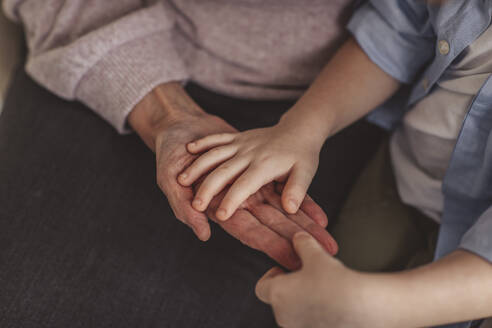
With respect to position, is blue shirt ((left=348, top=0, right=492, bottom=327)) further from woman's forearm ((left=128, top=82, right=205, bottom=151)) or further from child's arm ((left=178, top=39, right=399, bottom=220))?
woman's forearm ((left=128, top=82, right=205, bottom=151))

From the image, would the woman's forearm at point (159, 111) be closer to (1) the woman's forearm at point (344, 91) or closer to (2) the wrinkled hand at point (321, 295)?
(1) the woman's forearm at point (344, 91)

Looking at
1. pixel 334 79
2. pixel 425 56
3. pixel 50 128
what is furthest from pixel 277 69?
pixel 50 128

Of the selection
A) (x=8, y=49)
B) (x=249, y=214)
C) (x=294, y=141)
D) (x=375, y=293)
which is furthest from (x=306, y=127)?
(x=8, y=49)

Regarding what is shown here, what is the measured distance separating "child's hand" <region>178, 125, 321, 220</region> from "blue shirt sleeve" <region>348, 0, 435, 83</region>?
19cm

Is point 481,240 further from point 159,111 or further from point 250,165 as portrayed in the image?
point 159,111

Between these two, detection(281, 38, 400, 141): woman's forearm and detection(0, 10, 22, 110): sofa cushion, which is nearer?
detection(281, 38, 400, 141): woman's forearm

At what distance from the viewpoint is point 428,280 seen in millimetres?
418

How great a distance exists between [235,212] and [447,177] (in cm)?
31

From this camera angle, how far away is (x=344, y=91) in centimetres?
64

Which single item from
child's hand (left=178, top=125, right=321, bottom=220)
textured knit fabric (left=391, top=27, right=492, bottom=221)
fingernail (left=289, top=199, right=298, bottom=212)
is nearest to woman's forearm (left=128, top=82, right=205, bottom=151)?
child's hand (left=178, top=125, right=321, bottom=220)

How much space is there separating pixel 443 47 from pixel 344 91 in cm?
14

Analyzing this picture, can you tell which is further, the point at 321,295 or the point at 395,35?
the point at 395,35

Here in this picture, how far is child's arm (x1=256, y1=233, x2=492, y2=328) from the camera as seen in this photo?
391 millimetres

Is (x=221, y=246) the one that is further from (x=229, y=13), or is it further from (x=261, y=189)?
(x=229, y=13)
